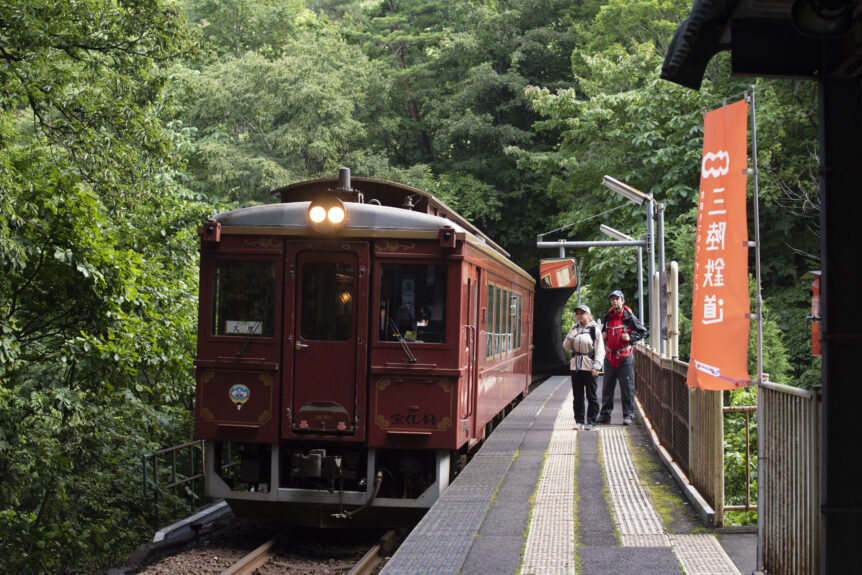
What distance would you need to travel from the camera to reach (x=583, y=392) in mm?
11984

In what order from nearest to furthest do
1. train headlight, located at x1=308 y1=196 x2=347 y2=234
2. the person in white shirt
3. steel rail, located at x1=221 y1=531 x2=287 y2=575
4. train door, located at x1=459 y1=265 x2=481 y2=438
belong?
steel rail, located at x1=221 y1=531 x2=287 y2=575 → train headlight, located at x1=308 y1=196 x2=347 y2=234 → train door, located at x1=459 y1=265 x2=481 y2=438 → the person in white shirt

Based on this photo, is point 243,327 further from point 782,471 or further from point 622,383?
point 622,383

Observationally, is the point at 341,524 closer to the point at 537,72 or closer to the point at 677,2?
the point at 677,2

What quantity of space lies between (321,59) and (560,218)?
30.0ft

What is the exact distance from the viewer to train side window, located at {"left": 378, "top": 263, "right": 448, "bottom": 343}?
8.32 meters

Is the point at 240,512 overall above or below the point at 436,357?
below

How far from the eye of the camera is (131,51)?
1216cm

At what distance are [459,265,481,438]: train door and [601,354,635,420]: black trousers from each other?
357cm

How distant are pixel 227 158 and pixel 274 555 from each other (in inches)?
839

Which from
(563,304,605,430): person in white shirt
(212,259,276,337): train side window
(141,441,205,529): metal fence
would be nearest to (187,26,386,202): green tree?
(141,441,205,529): metal fence

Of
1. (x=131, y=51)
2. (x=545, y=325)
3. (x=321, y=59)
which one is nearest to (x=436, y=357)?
(x=131, y=51)

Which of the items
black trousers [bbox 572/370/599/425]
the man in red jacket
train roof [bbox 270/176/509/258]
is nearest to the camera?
train roof [bbox 270/176/509/258]

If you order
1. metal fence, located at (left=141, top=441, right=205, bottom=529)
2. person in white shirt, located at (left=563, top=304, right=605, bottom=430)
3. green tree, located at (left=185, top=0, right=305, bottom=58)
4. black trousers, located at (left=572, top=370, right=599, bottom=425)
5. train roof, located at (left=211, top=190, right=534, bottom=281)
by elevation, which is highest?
green tree, located at (left=185, top=0, right=305, bottom=58)

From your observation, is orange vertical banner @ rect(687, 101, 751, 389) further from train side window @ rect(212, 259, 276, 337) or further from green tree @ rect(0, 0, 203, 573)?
green tree @ rect(0, 0, 203, 573)
